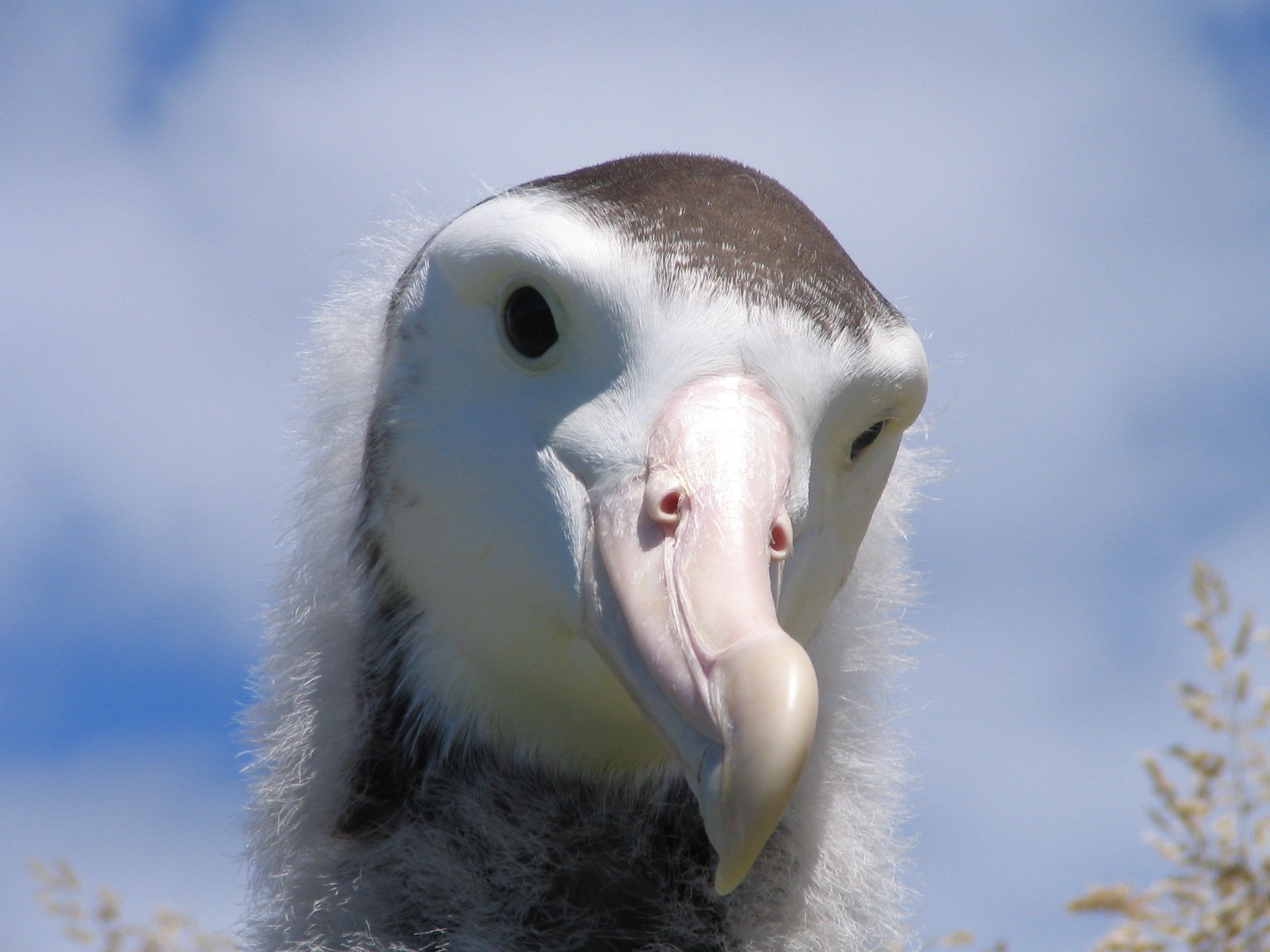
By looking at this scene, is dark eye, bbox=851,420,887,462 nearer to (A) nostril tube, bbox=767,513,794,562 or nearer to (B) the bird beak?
(B) the bird beak

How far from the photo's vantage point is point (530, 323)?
2736mm

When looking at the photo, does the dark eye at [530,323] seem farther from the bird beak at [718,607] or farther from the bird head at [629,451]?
the bird beak at [718,607]

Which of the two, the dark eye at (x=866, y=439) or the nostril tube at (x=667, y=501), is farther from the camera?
the dark eye at (x=866, y=439)

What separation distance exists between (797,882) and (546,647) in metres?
0.80

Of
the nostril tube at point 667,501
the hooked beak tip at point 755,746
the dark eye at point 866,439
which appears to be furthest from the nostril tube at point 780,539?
the dark eye at point 866,439

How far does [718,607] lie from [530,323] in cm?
83

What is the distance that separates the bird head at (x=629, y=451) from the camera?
7.25 feet

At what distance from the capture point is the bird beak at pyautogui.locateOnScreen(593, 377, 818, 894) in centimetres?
198

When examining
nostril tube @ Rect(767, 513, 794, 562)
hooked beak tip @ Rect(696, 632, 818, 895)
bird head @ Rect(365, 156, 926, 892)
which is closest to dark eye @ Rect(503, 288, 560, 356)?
bird head @ Rect(365, 156, 926, 892)

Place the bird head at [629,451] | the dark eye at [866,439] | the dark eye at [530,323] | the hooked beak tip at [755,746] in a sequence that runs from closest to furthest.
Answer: the hooked beak tip at [755,746], the bird head at [629,451], the dark eye at [530,323], the dark eye at [866,439]

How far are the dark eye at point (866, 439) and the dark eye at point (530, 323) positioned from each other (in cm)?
58

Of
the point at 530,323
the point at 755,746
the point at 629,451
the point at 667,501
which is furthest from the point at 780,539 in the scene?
the point at 530,323

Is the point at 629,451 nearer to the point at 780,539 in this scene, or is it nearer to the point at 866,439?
the point at 780,539

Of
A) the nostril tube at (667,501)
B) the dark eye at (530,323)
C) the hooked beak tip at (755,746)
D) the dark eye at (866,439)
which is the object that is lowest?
Result: the hooked beak tip at (755,746)
